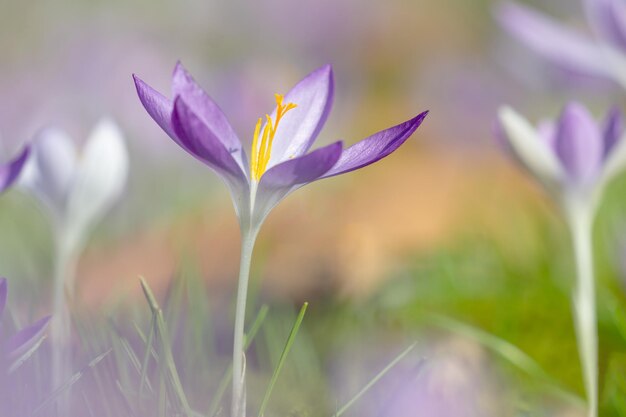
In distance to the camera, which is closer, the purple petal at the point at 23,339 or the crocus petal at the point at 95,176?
the purple petal at the point at 23,339

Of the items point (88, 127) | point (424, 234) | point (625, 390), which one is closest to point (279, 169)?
point (625, 390)

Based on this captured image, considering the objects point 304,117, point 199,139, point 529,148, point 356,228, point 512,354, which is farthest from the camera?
point 356,228

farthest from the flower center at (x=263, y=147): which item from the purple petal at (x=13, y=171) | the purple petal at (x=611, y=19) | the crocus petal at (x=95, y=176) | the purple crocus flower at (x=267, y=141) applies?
the purple petal at (x=611, y=19)

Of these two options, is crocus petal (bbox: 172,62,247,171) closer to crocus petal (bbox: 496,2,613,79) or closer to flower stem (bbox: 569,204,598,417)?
flower stem (bbox: 569,204,598,417)

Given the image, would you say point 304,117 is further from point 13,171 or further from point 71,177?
point 71,177

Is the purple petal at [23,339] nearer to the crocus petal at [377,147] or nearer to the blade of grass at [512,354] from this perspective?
the crocus petal at [377,147]

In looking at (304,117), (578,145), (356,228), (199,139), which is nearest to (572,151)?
(578,145)

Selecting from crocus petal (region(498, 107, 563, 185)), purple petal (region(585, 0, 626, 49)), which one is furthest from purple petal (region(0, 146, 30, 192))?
purple petal (region(585, 0, 626, 49))
